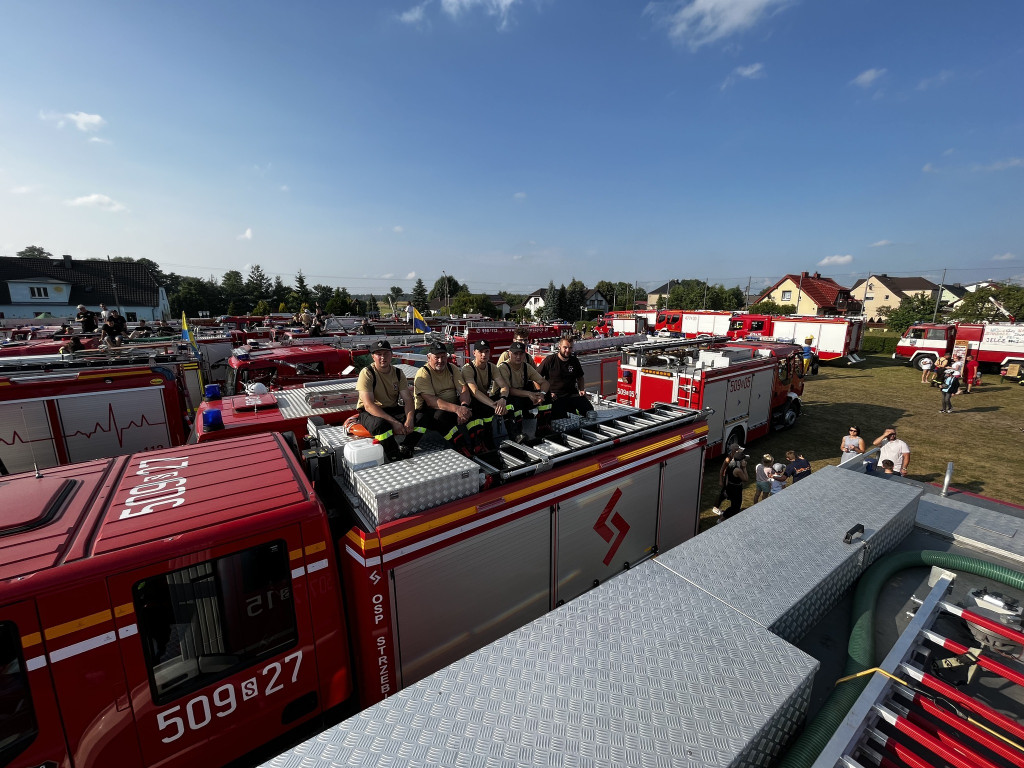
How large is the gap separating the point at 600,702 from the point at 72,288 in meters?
67.7

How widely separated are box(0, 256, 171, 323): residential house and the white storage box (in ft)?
180

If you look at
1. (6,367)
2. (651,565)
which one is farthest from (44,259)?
(651,565)

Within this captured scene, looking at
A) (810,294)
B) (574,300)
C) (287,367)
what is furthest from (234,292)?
(810,294)

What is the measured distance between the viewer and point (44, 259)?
49094mm

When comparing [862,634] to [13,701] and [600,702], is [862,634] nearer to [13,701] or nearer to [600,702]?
[600,702]

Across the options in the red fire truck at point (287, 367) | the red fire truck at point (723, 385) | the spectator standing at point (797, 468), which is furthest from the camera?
the red fire truck at point (723, 385)

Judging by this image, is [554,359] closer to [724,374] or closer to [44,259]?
[724,374]

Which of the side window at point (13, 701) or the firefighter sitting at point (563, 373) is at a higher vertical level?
the firefighter sitting at point (563, 373)

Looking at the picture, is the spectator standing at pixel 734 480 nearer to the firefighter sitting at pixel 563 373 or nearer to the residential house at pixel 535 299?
the firefighter sitting at pixel 563 373

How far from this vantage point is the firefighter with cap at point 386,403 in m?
4.27

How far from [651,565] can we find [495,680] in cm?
106

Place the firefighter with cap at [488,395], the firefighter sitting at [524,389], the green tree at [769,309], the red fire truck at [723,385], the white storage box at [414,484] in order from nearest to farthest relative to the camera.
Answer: the white storage box at [414,484], the firefighter with cap at [488,395], the firefighter sitting at [524,389], the red fire truck at [723,385], the green tree at [769,309]

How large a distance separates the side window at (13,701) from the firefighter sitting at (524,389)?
13.9 ft

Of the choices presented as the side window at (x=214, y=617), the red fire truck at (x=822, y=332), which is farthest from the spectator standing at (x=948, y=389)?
the side window at (x=214, y=617)
